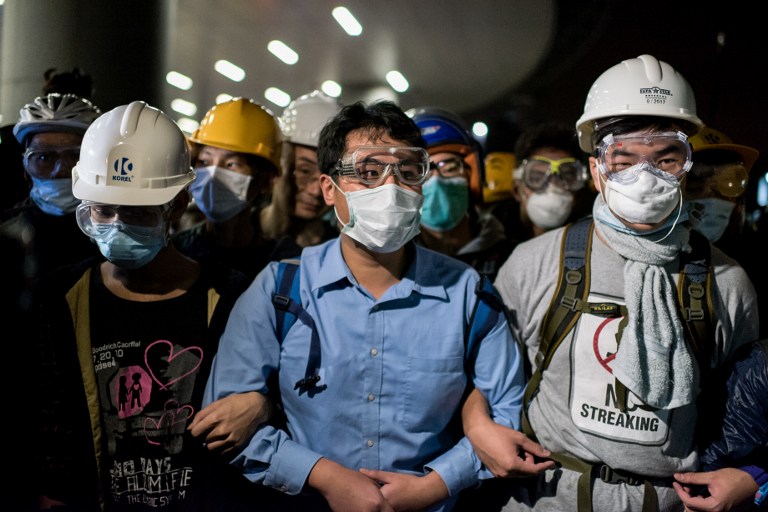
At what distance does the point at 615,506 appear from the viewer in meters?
2.16

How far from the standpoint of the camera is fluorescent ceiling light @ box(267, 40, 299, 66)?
25.0 ft

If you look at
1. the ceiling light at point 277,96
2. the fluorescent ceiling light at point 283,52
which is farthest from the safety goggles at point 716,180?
the ceiling light at point 277,96

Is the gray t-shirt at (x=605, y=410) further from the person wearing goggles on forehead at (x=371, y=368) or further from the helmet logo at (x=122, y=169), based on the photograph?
the helmet logo at (x=122, y=169)

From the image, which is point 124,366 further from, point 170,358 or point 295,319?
point 295,319

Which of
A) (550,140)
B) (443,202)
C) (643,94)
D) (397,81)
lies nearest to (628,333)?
(643,94)

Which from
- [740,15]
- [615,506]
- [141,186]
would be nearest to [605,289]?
[615,506]

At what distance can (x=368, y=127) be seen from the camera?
237cm

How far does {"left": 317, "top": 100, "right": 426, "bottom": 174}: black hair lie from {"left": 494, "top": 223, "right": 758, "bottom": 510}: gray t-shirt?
2.55 feet

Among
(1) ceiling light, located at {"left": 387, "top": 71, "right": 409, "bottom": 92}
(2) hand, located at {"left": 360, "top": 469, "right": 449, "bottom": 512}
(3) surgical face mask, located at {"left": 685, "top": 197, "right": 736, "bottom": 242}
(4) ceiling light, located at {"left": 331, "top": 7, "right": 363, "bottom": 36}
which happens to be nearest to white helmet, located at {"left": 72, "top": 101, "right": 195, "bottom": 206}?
(2) hand, located at {"left": 360, "top": 469, "right": 449, "bottom": 512}

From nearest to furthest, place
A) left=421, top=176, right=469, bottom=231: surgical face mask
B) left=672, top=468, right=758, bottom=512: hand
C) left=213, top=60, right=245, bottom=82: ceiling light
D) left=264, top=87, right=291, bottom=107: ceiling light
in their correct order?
left=672, top=468, right=758, bottom=512: hand → left=421, top=176, right=469, bottom=231: surgical face mask → left=213, top=60, right=245, bottom=82: ceiling light → left=264, top=87, right=291, bottom=107: ceiling light

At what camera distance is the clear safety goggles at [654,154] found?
2.25 m

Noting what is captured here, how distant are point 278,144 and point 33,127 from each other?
4.29 feet

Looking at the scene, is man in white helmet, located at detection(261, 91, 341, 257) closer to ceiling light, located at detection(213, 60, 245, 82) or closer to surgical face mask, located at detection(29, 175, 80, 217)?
surgical face mask, located at detection(29, 175, 80, 217)

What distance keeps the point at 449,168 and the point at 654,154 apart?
1400 mm
